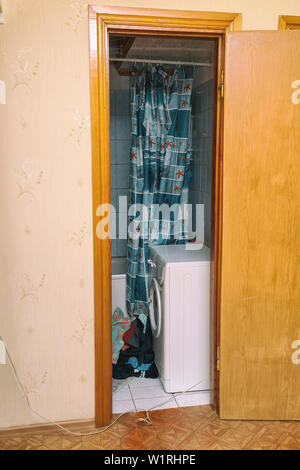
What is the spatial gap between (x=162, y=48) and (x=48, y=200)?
168cm

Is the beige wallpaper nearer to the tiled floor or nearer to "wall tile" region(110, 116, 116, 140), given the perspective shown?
the tiled floor

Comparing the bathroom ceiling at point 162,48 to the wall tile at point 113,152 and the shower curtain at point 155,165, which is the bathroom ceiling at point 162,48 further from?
the wall tile at point 113,152

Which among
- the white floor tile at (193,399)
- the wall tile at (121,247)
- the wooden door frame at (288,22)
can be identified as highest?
the wooden door frame at (288,22)

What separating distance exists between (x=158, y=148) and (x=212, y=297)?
4.65ft

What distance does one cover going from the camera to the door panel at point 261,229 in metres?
2.25

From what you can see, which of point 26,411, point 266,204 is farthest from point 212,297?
point 26,411

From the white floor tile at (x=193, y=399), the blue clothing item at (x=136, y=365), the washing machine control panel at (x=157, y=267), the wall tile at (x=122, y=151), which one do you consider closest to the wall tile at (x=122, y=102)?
the wall tile at (x=122, y=151)

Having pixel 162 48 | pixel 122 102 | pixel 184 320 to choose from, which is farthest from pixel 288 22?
pixel 122 102

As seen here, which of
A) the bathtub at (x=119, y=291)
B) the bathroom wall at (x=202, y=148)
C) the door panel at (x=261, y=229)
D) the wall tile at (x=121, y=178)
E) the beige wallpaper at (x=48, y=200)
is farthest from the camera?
the wall tile at (x=121, y=178)

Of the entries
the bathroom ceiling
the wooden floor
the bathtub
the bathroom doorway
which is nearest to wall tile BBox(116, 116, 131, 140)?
the bathroom doorway

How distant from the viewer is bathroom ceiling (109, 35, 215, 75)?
3.09 meters

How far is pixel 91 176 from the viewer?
7.42 ft

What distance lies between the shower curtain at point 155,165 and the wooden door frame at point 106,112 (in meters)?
1.06

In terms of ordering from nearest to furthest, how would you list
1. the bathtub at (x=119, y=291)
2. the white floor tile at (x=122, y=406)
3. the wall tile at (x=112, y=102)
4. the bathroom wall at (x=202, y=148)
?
1. the white floor tile at (x=122, y=406)
2. the bathroom wall at (x=202, y=148)
3. the bathtub at (x=119, y=291)
4. the wall tile at (x=112, y=102)
